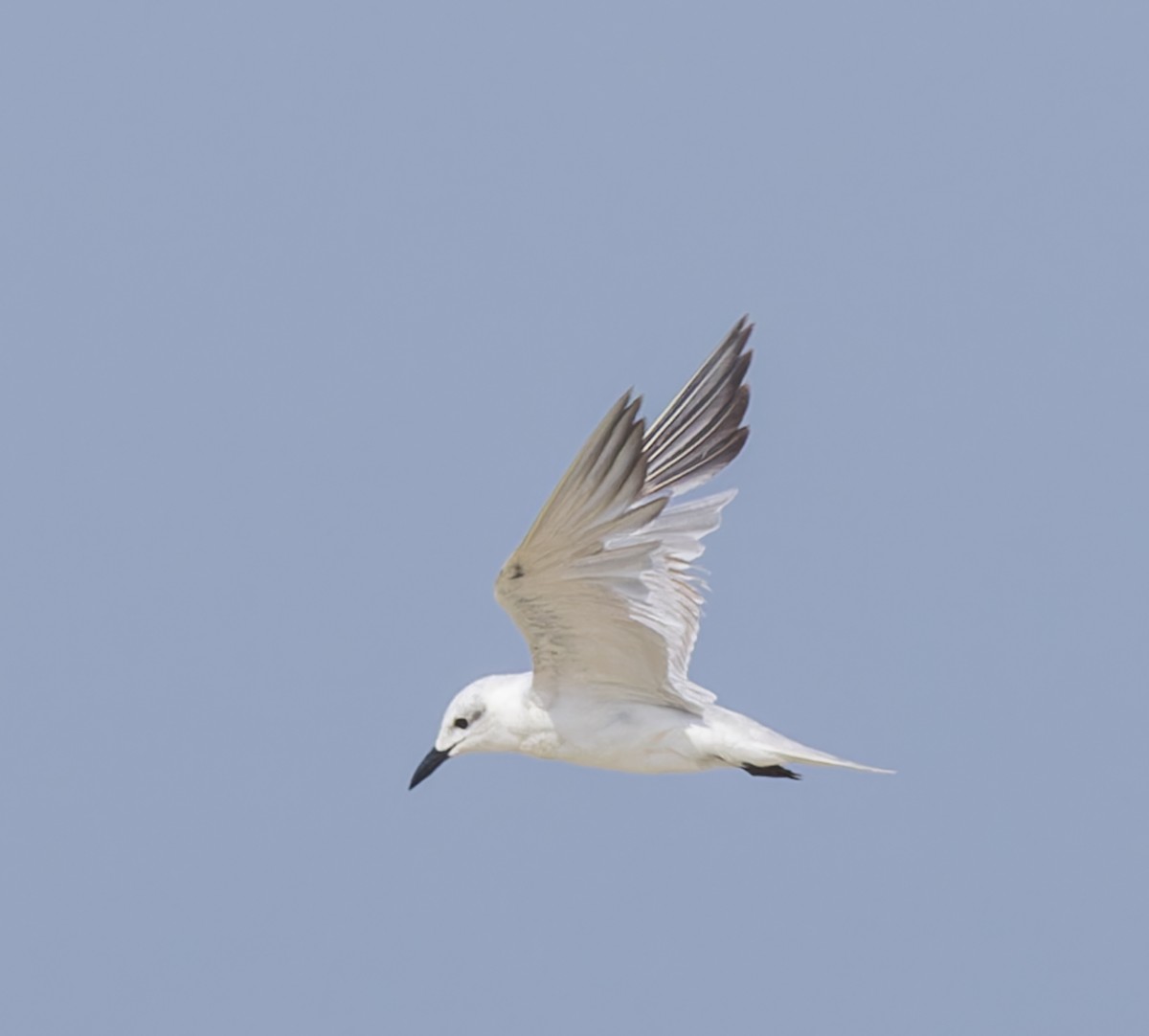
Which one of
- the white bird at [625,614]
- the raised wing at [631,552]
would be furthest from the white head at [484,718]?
the raised wing at [631,552]

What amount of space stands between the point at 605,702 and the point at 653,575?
3.10 ft

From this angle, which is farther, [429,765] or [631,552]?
[429,765]

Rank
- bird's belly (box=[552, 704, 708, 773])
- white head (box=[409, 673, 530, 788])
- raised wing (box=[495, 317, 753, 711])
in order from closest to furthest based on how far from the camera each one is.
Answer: raised wing (box=[495, 317, 753, 711]), bird's belly (box=[552, 704, 708, 773]), white head (box=[409, 673, 530, 788])

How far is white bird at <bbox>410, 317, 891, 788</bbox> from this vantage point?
10141mm

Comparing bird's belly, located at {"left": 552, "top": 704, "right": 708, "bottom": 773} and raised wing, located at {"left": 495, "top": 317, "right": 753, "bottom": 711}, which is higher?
raised wing, located at {"left": 495, "top": 317, "right": 753, "bottom": 711}

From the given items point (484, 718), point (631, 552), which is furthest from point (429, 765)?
point (631, 552)

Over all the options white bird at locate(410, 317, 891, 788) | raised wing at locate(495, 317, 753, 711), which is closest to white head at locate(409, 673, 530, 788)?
white bird at locate(410, 317, 891, 788)

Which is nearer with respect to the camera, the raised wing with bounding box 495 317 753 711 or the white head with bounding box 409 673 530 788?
the raised wing with bounding box 495 317 753 711

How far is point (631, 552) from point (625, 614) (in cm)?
40

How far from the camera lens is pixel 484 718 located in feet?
38.1

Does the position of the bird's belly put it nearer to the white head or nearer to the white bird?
the white bird

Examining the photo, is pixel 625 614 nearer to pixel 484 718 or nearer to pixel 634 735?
pixel 634 735

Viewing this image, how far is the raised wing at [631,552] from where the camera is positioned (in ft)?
32.9

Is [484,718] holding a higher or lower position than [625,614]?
lower
